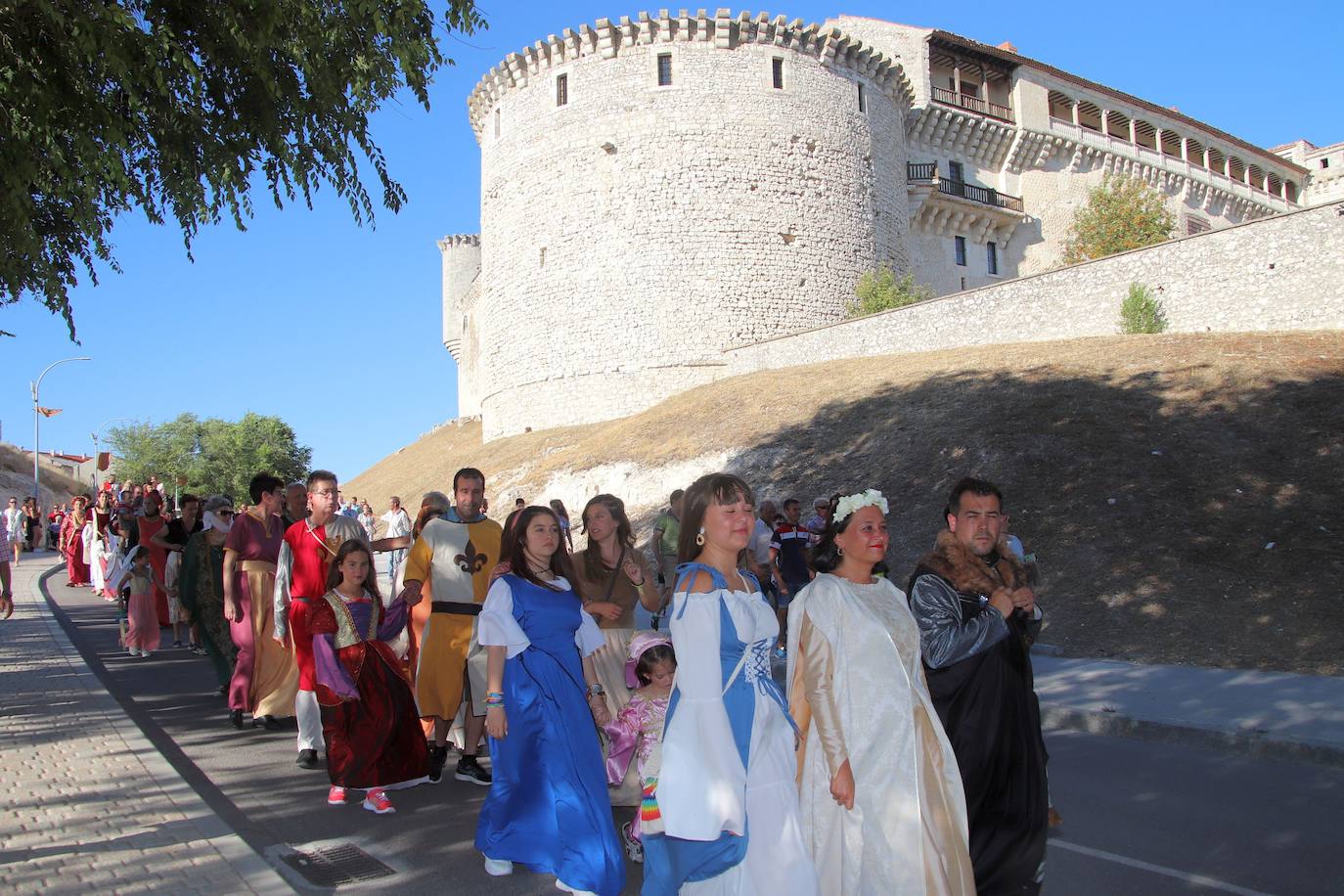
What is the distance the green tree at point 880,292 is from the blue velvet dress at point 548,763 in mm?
30864

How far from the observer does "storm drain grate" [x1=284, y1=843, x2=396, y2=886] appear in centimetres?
464

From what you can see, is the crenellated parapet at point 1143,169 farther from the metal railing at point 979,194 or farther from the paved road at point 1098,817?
the paved road at point 1098,817

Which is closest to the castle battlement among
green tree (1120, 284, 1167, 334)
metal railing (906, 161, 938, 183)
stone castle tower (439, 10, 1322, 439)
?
stone castle tower (439, 10, 1322, 439)

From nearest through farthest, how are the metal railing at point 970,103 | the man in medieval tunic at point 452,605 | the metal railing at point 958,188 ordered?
the man in medieval tunic at point 452,605 < the metal railing at point 958,188 < the metal railing at point 970,103

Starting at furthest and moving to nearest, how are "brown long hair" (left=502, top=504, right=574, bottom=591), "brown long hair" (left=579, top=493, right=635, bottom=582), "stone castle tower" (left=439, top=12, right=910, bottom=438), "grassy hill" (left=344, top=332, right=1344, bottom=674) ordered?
"stone castle tower" (left=439, top=12, right=910, bottom=438) → "grassy hill" (left=344, top=332, right=1344, bottom=674) → "brown long hair" (left=579, top=493, right=635, bottom=582) → "brown long hair" (left=502, top=504, right=574, bottom=591)

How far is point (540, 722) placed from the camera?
4.64 metres

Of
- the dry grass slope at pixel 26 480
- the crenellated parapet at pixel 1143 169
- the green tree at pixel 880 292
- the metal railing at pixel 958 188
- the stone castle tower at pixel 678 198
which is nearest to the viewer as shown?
the green tree at pixel 880 292

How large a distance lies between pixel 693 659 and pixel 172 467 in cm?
8029

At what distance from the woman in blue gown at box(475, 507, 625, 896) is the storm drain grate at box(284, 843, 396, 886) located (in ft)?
1.88

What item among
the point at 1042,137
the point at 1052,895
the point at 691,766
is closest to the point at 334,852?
the point at 691,766

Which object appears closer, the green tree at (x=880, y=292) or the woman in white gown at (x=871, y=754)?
the woman in white gown at (x=871, y=754)

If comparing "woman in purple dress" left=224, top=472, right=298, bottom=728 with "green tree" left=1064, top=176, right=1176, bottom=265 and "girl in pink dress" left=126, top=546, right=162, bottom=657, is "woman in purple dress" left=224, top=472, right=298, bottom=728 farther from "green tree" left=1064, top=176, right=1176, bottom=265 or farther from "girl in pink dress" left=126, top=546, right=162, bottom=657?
"green tree" left=1064, top=176, right=1176, bottom=265

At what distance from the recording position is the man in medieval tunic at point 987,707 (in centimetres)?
385

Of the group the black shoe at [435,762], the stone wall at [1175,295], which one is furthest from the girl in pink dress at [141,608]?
the stone wall at [1175,295]
